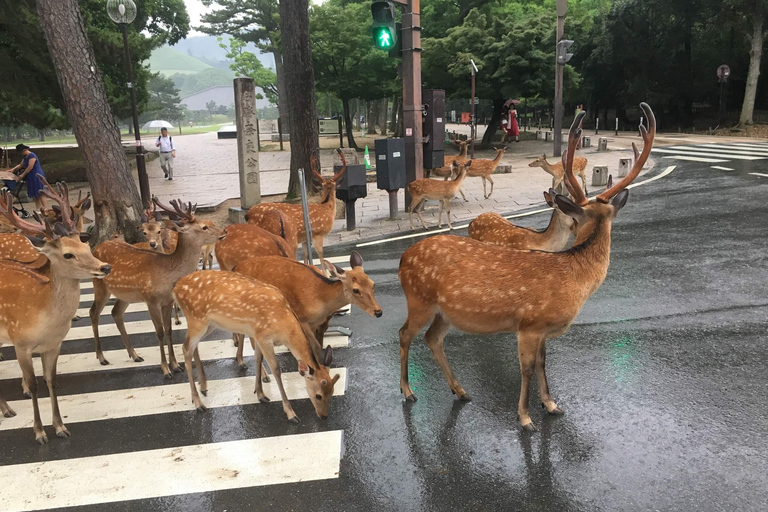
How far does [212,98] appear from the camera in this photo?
158750 millimetres

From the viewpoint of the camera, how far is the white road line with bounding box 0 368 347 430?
15.1 feet

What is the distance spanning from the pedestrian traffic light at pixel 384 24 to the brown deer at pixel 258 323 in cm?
686

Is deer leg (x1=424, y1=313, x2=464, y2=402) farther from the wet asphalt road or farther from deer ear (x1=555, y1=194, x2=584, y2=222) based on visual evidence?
deer ear (x1=555, y1=194, x2=584, y2=222)

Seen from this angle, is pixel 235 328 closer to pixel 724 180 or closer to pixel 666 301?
pixel 666 301

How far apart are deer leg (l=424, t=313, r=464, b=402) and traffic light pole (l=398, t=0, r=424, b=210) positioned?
753cm

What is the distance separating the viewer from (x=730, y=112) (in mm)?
33969

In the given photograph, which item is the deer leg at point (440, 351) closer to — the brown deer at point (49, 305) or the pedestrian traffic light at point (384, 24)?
the brown deer at point (49, 305)

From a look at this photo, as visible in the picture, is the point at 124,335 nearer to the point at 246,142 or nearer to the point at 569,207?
the point at 569,207

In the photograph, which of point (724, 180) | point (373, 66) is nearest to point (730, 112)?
point (373, 66)

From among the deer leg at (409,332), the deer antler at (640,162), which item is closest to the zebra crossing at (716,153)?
the deer antler at (640,162)

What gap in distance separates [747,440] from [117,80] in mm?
22916

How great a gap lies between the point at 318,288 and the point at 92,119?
7.41 m

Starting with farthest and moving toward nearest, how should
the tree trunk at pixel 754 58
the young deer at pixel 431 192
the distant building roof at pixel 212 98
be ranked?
1. the distant building roof at pixel 212 98
2. the tree trunk at pixel 754 58
3. the young deer at pixel 431 192

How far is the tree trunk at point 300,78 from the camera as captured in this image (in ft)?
43.9
